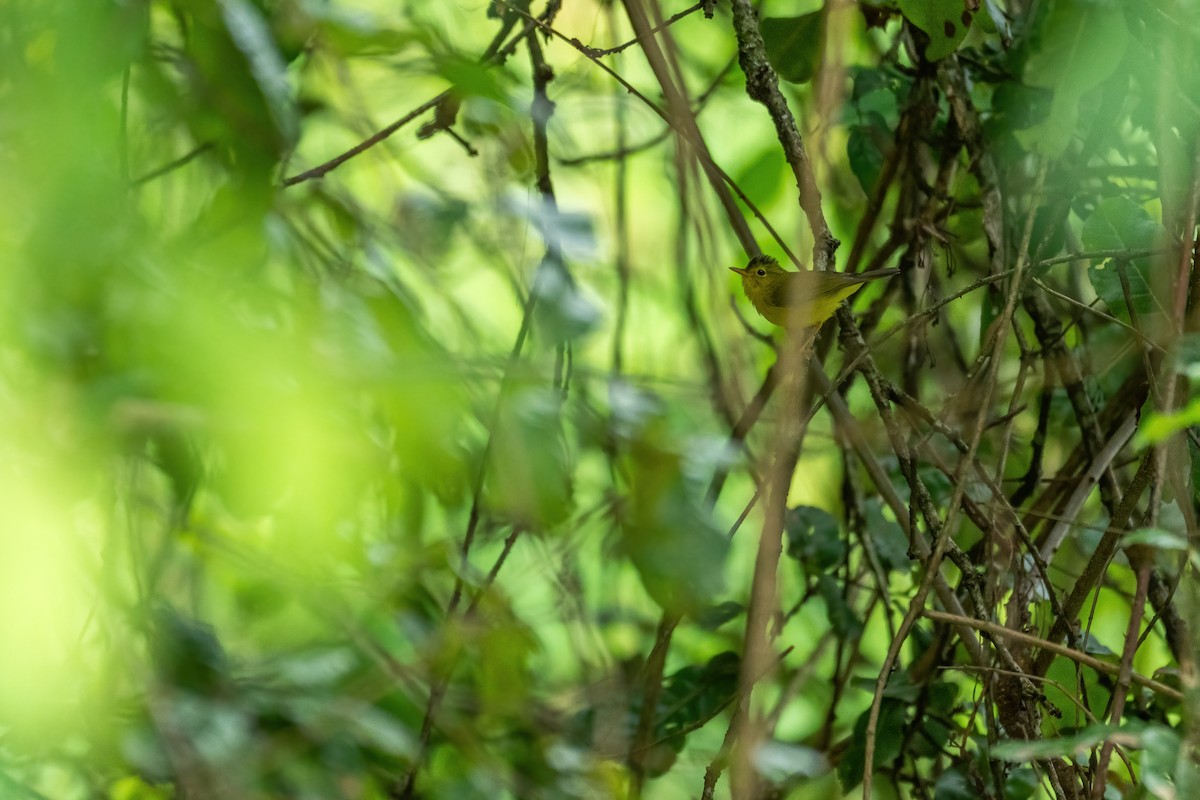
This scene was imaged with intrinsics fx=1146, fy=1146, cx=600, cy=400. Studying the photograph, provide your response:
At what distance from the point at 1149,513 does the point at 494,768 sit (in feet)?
3.86

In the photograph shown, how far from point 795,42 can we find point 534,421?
2.34 ft

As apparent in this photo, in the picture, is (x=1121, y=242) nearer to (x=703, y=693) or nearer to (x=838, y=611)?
(x=838, y=611)

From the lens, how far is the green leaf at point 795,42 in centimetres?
160

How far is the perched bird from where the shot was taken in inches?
48.8

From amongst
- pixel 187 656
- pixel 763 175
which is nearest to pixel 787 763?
pixel 187 656

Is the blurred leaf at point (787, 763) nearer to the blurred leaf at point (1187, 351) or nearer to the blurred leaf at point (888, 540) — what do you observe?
the blurred leaf at point (888, 540)

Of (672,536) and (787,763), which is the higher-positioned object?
(672,536)

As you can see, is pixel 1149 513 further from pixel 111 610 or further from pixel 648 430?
pixel 111 610

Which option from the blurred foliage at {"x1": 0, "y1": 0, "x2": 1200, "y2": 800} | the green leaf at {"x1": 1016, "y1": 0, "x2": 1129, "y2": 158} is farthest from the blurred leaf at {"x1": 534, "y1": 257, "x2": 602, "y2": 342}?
the green leaf at {"x1": 1016, "y1": 0, "x2": 1129, "y2": 158}

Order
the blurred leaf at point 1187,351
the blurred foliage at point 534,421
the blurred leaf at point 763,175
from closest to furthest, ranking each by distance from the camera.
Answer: the blurred leaf at point 1187,351 → the blurred foliage at point 534,421 → the blurred leaf at point 763,175

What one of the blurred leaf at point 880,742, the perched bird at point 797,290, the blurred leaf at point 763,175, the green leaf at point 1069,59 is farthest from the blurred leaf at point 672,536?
the blurred leaf at point 763,175

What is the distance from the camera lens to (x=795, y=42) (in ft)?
5.26

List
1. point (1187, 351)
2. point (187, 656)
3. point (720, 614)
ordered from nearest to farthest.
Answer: point (1187, 351) → point (187, 656) → point (720, 614)

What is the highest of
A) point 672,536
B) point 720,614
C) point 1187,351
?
point 1187,351
